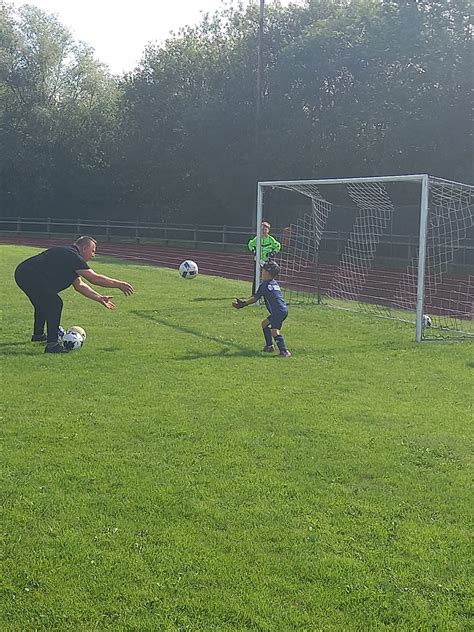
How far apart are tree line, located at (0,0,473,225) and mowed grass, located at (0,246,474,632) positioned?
2385 centimetres

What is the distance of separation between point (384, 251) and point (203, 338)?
52.3 feet

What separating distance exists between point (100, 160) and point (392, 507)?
43.8 meters

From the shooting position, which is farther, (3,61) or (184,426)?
(3,61)

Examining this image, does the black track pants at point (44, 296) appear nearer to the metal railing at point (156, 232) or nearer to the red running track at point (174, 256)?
the red running track at point (174, 256)

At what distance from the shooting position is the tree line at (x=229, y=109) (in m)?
31.6

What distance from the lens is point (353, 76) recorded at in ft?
114

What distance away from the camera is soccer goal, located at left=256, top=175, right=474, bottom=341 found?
52.8 ft

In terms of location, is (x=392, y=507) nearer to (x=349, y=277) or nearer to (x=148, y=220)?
(x=349, y=277)

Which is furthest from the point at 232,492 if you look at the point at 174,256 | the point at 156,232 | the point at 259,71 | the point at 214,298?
the point at 156,232

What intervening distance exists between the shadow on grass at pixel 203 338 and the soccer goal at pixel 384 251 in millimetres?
3150

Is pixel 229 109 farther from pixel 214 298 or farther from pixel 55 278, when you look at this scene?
pixel 55 278

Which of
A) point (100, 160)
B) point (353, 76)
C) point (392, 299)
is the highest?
point (353, 76)

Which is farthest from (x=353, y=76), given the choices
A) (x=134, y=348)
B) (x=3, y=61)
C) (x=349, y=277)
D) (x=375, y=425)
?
(x=375, y=425)

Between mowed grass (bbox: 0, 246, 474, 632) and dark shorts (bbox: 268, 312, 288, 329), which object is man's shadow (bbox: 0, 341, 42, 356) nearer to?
mowed grass (bbox: 0, 246, 474, 632)
